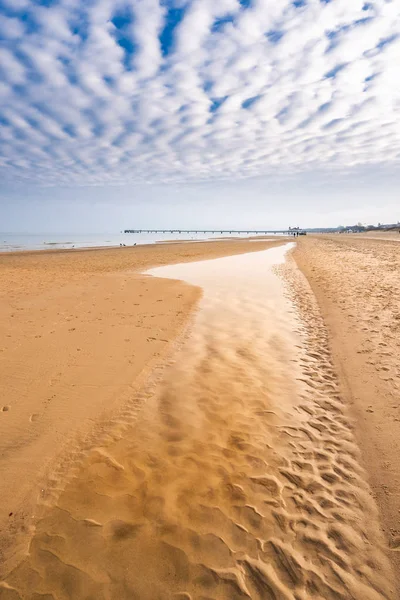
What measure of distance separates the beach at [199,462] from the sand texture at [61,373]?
0.03 m

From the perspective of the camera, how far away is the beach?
2994mm

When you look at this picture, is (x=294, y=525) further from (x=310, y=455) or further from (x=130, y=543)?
(x=130, y=543)

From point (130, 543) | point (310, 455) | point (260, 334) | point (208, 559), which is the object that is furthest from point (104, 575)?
point (260, 334)

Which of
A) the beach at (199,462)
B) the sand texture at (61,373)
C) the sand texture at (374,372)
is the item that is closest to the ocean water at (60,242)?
the sand texture at (61,373)

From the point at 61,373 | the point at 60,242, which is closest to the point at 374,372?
the point at 61,373

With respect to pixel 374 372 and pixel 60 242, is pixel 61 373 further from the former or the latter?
pixel 60 242

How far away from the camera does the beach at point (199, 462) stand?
299 centimetres

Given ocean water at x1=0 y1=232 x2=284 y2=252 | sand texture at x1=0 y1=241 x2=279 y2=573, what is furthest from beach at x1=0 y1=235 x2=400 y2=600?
ocean water at x1=0 y1=232 x2=284 y2=252

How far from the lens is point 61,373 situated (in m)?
6.94

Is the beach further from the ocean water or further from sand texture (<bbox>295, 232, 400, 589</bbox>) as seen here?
the ocean water

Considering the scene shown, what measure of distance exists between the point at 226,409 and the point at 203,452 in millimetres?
1256

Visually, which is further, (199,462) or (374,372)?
(374,372)

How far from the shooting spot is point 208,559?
3.10 meters

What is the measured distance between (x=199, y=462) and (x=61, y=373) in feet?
13.5
